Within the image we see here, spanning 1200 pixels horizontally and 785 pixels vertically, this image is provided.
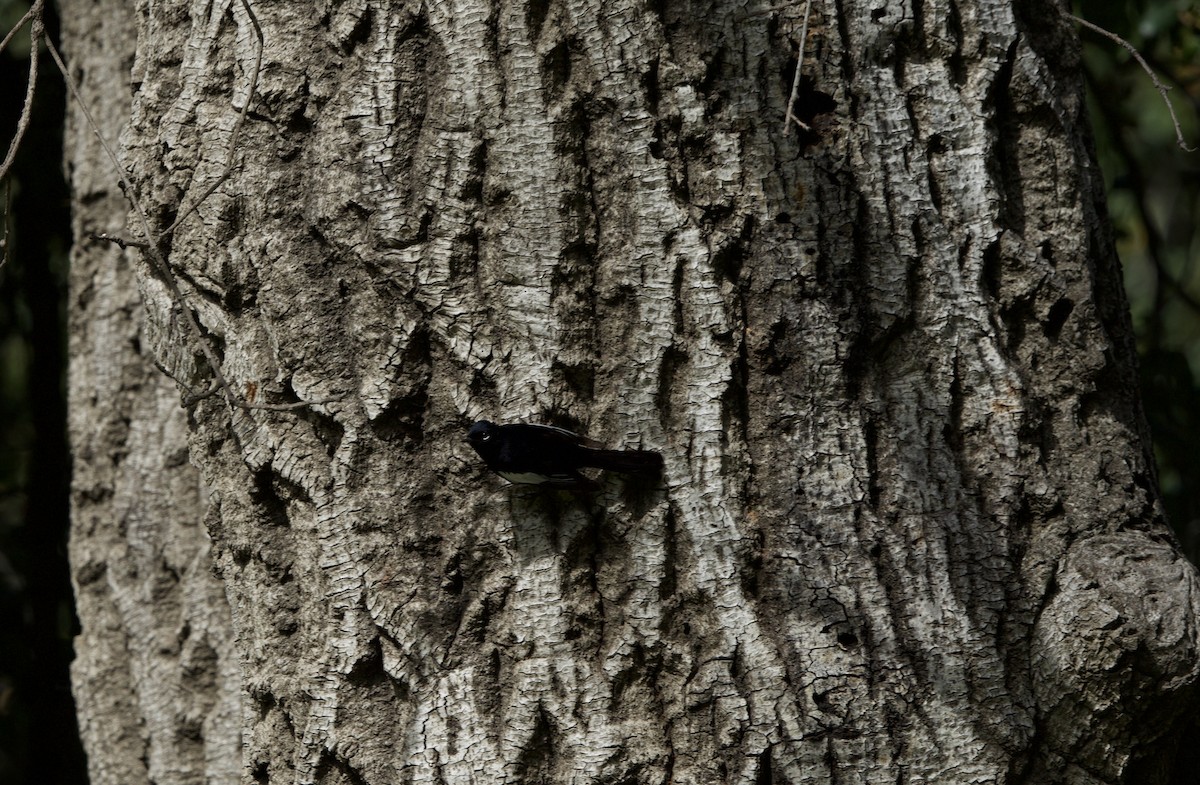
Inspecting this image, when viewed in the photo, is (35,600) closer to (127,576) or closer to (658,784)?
(127,576)

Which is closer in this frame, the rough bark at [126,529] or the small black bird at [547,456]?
the small black bird at [547,456]

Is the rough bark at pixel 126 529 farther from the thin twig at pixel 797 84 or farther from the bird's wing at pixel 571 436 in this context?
the thin twig at pixel 797 84

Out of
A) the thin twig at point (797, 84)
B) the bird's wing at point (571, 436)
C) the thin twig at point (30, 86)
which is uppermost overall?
the thin twig at point (30, 86)

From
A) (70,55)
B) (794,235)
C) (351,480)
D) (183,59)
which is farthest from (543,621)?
(70,55)

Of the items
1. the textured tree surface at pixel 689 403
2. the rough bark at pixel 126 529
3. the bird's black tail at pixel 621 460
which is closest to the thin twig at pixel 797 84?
the textured tree surface at pixel 689 403

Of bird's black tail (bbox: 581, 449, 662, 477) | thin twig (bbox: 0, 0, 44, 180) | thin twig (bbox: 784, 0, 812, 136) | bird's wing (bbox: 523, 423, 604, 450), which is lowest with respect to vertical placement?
bird's black tail (bbox: 581, 449, 662, 477)

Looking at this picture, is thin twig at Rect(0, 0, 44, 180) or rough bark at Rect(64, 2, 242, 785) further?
rough bark at Rect(64, 2, 242, 785)

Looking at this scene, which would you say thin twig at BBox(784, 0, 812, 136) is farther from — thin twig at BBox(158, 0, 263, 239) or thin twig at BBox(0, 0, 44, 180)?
thin twig at BBox(0, 0, 44, 180)

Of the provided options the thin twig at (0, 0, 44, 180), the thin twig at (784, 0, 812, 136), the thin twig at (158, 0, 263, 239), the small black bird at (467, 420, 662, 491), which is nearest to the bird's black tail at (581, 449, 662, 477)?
the small black bird at (467, 420, 662, 491)
